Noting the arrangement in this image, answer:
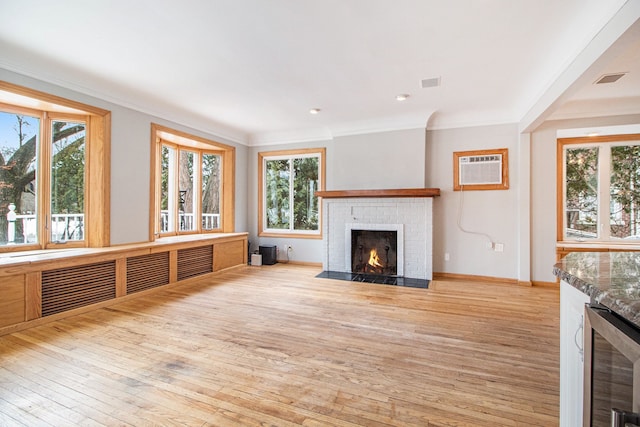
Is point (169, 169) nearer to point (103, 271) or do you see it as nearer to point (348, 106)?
point (103, 271)

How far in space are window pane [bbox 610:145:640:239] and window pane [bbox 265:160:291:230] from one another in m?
5.67

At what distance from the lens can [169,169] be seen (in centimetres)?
512

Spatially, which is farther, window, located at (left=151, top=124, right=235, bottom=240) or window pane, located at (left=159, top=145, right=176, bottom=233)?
window pane, located at (left=159, top=145, right=176, bottom=233)

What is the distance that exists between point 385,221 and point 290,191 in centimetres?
210

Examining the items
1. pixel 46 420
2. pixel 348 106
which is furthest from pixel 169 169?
pixel 46 420

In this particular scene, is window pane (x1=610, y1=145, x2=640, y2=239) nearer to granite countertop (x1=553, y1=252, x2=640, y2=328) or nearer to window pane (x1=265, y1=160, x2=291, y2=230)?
granite countertop (x1=553, y1=252, x2=640, y2=328)

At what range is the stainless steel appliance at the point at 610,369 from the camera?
75 cm

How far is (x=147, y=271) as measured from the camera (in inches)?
155

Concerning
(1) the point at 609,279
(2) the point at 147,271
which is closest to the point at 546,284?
(1) the point at 609,279

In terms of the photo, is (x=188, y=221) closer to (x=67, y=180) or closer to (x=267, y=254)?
(x=267, y=254)

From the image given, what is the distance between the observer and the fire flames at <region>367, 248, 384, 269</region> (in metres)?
5.07

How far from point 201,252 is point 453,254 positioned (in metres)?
4.22

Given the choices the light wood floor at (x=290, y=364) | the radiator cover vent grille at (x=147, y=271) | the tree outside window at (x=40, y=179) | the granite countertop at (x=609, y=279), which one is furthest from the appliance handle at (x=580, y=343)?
the tree outside window at (x=40, y=179)

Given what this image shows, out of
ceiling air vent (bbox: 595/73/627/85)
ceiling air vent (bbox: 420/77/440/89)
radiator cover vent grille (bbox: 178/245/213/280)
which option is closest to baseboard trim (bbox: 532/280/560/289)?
ceiling air vent (bbox: 595/73/627/85)
